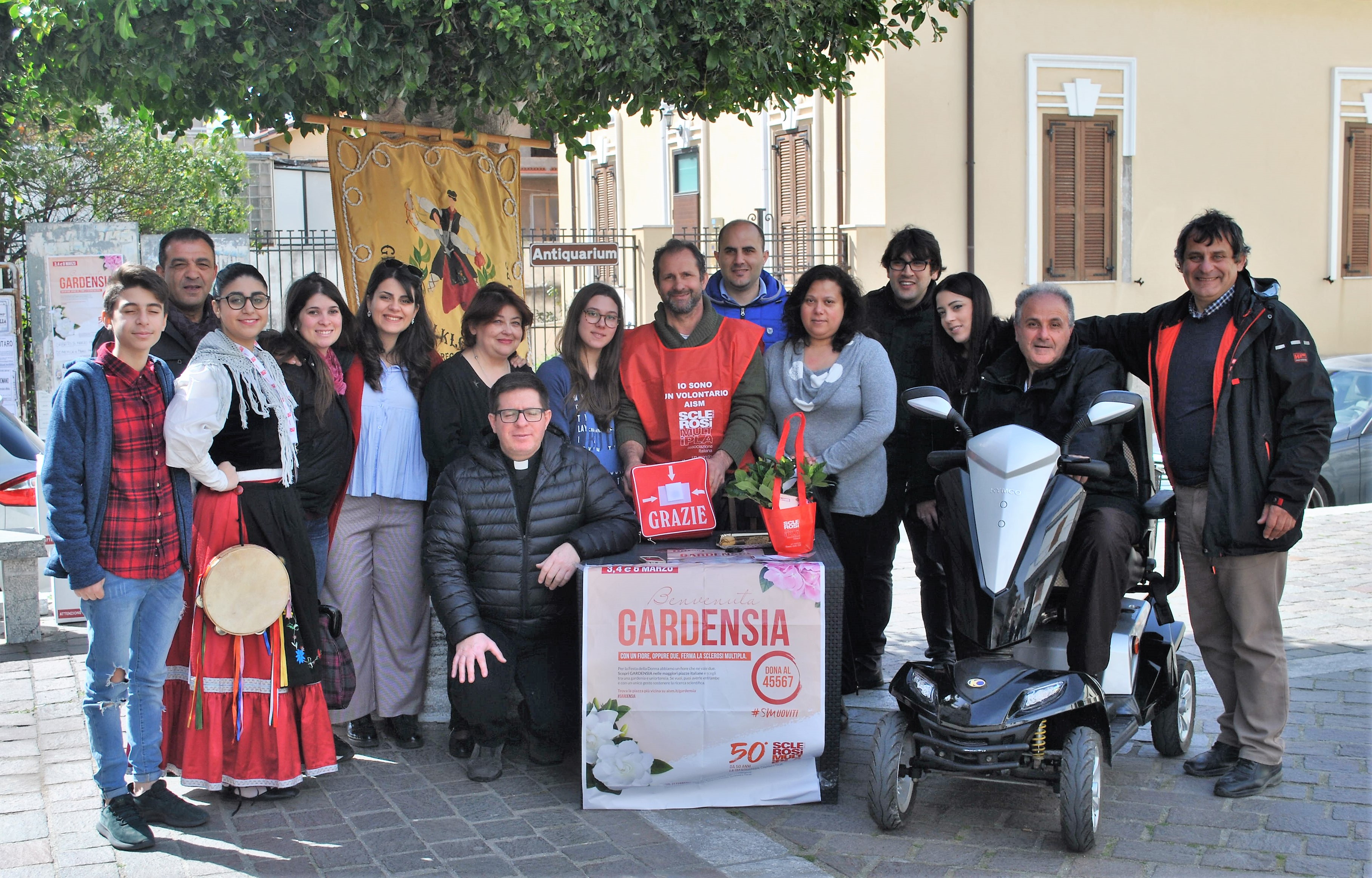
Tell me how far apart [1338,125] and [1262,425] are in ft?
49.1

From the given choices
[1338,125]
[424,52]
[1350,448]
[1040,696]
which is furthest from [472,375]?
[1338,125]

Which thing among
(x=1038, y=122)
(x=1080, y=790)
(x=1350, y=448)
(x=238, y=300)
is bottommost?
(x=1080, y=790)

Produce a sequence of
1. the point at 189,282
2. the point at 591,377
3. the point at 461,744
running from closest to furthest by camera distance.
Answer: the point at 461,744 → the point at 189,282 → the point at 591,377

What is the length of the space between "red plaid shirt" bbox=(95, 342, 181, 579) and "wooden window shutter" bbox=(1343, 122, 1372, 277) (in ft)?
56.8

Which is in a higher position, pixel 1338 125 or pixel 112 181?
pixel 1338 125

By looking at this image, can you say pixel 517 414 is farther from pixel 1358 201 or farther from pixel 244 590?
pixel 1358 201

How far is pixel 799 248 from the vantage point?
15906 millimetres

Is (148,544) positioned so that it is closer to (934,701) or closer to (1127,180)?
(934,701)

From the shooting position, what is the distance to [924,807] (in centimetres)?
426

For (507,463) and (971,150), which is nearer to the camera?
(507,463)

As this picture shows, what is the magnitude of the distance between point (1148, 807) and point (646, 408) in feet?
7.92

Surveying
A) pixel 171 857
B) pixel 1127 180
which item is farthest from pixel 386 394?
pixel 1127 180

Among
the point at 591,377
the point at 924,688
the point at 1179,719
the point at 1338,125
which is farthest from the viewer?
the point at 1338,125

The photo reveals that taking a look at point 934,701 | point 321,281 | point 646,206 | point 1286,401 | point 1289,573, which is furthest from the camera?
point 646,206
